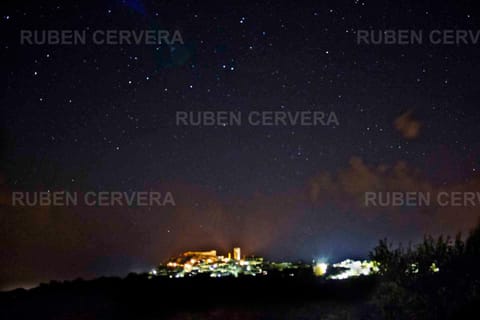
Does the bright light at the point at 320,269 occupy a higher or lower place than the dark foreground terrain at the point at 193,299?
higher

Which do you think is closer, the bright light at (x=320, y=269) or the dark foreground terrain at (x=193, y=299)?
the dark foreground terrain at (x=193, y=299)

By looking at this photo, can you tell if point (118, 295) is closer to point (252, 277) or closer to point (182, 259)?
point (252, 277)

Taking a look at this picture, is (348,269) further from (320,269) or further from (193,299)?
(193,299)

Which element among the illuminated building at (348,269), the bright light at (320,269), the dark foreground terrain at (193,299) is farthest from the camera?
the bright light at (320,269)

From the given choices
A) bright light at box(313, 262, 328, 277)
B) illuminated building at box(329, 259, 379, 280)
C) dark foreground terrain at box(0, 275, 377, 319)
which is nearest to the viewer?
dark foreground terrain at box(0, 275, 377, 319)

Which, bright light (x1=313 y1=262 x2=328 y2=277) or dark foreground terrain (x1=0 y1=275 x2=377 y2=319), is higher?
bright light (x1=313 y1=262 x2=328 y2=277)

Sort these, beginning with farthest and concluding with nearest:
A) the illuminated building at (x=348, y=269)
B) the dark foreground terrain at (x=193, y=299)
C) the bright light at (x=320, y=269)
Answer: the bright light at (x=320, y=269) < the illuminated building at (x=348, y=269) < the dark foreground terrain at (x=193, y=299)

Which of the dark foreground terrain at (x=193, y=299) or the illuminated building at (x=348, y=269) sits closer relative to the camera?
the dark foreground terrain at (x=193, y=299)

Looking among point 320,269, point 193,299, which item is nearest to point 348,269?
point 320,269

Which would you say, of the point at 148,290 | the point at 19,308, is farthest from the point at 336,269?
the point at 19,308

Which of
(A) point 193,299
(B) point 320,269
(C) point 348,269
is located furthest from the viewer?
(B) point 320,269

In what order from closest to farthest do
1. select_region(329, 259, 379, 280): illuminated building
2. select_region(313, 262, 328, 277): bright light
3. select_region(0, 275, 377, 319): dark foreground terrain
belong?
select_region(0, 275, 377, 319): dark foreground terrain < select_region(329, 259, 379, 280): illuminated building < select_region(313, 262, 328, 277): bright light

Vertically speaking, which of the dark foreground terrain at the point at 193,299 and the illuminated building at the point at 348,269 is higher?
the illuminated building at the point at 348,269

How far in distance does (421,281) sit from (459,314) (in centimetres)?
186
